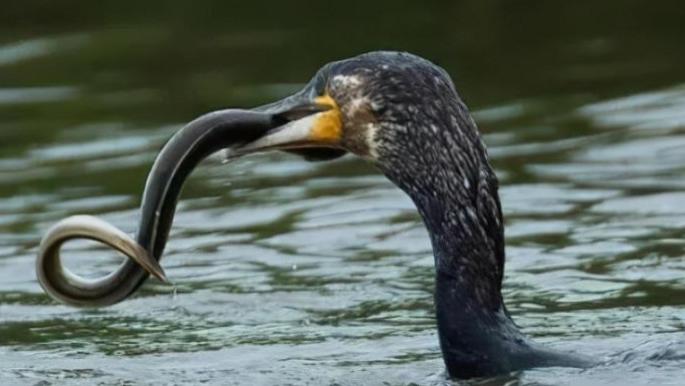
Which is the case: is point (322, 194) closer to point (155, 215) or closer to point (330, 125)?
point (330, 125)

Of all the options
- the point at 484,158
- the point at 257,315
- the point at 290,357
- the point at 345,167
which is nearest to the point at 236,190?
the point at 345,167

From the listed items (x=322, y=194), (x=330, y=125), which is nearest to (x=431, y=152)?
(x=330, y=125)

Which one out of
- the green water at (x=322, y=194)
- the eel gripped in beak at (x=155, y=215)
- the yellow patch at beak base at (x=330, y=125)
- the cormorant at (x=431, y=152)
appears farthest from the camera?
the green water at (x=322, y=194)

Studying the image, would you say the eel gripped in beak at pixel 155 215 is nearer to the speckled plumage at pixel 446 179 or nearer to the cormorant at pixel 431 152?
the cormorant at pixel 431 152

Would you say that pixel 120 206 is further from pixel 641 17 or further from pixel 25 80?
pixel 641 17

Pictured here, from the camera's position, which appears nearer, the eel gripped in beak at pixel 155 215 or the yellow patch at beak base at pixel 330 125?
the eel gripped in beak at pixel 155 215

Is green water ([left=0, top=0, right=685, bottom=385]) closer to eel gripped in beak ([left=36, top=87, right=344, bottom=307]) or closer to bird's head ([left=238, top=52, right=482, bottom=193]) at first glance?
bird's head ([left=238, top=52, right=482, bottom=193])

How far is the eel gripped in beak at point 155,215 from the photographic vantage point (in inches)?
283

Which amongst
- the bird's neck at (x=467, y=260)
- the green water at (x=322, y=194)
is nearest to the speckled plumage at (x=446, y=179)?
the bird's neck at (x=467, y=260)

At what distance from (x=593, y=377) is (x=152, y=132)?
6.26 meters

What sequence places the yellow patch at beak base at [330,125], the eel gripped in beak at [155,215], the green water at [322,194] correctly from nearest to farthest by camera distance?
the eel gripped in beak at [155,215], the yellow patch at beak base at [330,125], the green water at [322,194]

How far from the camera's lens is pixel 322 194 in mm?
11477

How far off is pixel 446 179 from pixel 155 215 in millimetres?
891

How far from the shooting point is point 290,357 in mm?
8469
